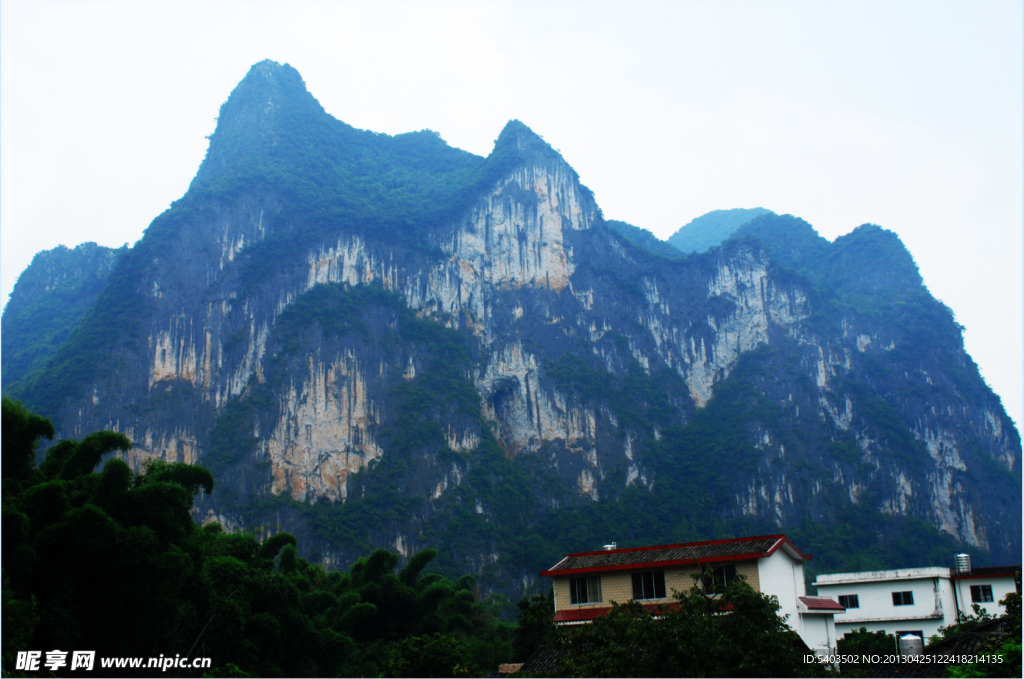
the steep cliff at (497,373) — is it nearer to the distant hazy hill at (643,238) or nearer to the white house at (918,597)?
the distant hazy hill at (643,238)

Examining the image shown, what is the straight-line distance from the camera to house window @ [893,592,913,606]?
27.0m

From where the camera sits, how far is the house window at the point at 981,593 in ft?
85.3

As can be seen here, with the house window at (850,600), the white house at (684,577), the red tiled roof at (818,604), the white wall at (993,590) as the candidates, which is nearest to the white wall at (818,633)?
the white house at (684,577)

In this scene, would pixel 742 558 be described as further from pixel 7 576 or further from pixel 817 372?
pixel 817 372

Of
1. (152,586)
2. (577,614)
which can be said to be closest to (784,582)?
(577,614)

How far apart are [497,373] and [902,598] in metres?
51.6

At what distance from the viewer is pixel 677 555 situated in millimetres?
18266

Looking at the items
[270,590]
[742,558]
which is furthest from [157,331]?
[742,558]

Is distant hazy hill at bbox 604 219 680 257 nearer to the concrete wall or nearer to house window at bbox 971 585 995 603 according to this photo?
house window at bbox 971 585 995 603

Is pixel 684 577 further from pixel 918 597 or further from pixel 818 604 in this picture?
pixel 918 597

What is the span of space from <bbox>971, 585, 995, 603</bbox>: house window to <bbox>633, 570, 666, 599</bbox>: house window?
580 inches

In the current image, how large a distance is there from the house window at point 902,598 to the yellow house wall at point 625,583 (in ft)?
43.4

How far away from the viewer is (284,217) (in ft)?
249

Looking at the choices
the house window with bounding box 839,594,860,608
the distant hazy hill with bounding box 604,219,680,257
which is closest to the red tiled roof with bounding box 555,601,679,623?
the house window with bounding box 839,594,860,608
